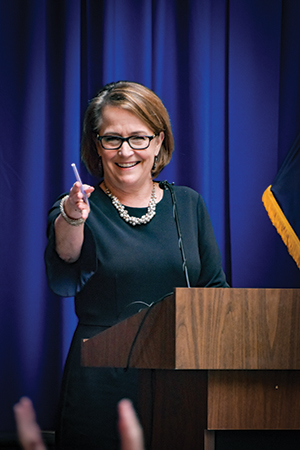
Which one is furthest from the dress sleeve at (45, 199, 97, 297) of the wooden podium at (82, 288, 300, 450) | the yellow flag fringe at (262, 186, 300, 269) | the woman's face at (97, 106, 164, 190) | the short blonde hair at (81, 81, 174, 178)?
the yellow flag fringe at (262, 186, 300, 269)

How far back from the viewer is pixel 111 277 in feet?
4.82

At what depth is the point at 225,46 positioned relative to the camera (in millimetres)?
2574

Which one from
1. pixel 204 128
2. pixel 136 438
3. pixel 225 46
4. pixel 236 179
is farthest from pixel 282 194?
pixel 136 438

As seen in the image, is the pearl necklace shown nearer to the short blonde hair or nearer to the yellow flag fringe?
the short blonde hair

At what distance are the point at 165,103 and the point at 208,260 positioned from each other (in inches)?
42.4

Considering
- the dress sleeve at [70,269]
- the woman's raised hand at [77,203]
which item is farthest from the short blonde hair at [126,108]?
the woman's raised hand at [77,203]

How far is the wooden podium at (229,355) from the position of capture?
73 centimetres

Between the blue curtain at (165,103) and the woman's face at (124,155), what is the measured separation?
842 mm

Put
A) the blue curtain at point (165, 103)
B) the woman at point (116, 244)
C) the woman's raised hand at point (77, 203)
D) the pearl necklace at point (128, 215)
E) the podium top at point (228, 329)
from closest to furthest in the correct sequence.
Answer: the podium top at point (228, 329) → the woman's raised hand at point (77, 203) → the woman at point (116, 244) → the pearl necklace at point (128, 215) → the blue curtain at point (165, 103)

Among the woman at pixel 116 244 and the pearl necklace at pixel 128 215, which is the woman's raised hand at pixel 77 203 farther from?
the pearl necklace at pixel 128 215

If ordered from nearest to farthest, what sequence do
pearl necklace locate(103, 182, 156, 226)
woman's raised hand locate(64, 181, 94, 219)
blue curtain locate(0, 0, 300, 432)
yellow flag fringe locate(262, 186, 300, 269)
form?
woman's raised hand locate(64, 181, 94, 219) → pearl necklace locate(103, 182, 156, 226) → yellow flag fringe locate(262, 186, 300, 269) → blue curtain locate(0, 0, 300, 432)

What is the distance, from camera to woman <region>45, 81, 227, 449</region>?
1322 millimetres

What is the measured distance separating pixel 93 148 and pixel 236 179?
0.93 m

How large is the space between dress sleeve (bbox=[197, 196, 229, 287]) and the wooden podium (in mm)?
795
